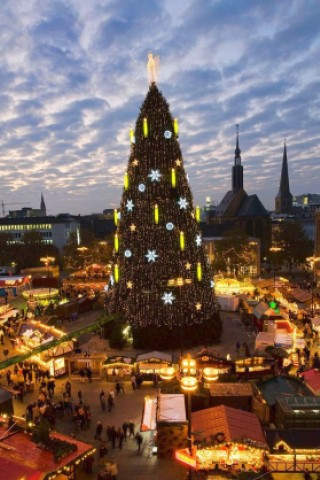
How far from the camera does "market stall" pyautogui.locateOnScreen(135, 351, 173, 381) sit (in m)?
20.9

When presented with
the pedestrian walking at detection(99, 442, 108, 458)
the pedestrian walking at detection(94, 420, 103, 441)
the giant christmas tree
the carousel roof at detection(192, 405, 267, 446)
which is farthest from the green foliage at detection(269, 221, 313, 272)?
the pedestrian walking at detection(99, 442, 108, 458)

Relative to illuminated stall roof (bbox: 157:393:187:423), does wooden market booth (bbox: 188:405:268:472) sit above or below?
below

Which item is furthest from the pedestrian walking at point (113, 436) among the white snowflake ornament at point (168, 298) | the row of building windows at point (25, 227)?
the row of building windows at point (25, 227)

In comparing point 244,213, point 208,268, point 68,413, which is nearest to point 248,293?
point 208,268

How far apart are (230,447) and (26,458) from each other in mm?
6394

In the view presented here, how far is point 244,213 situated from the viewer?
78.6 m

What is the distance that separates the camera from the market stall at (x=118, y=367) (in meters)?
21.4

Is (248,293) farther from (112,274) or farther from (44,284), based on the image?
(44,284)

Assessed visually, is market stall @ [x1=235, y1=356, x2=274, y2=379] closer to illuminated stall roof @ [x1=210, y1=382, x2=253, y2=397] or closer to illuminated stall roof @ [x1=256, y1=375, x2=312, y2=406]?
illuminated stall roof @ [x1=256, y1=375, x2=312, y2=406]

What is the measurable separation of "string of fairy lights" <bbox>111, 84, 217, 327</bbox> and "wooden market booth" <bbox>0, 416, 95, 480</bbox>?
41.0 ft

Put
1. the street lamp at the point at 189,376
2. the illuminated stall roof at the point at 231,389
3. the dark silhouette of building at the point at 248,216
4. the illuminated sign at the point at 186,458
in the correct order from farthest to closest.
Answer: the dark silhouette of building at the point at 248,216 < the illuminated stall roof at the point at 231,389 < the illuminated sign at the point at 186,458 < the street lamp at the point at 189,376

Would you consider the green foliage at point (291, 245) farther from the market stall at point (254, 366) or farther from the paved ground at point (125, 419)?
the market stall at point (254, 366)

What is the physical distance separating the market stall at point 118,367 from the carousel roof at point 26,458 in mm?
8753

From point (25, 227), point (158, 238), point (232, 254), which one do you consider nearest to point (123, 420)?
point (158, 238)
